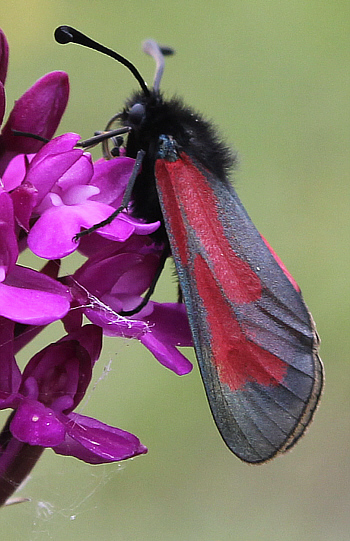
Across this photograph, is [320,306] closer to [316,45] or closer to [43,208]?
[316,45]

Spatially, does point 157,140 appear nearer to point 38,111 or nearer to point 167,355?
point 38,111

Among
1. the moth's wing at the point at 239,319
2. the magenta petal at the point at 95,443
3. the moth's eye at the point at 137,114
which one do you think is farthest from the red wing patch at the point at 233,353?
the moth's eye at the point at 137,114

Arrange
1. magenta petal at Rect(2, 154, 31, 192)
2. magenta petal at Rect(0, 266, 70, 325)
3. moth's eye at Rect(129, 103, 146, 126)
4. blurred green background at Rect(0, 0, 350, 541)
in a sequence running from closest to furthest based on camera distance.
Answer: magenta petal at Rect(0, 266, 70, 325)
magenta petal at Rect(2, 154, 31, 192)
moth's eye at Rect(129, 103, 146, 126)
blurred green background at Rect(0, 0, 350, 541)

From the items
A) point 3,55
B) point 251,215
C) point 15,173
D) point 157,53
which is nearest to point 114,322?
point 15,173

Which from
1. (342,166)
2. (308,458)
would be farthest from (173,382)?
(342,166)

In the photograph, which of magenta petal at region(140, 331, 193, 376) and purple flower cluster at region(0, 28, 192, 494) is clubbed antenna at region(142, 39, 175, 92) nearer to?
purple flower cluster at region(0, 28, 192, 494)

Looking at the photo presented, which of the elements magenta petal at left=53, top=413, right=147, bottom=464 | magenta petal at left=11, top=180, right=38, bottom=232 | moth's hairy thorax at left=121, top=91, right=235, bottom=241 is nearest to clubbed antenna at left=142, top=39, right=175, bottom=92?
→ moth's hairy thorax at left=121, top=91, right=235, bottom=241

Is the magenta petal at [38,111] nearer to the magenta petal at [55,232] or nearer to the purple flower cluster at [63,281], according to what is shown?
Result: the purple flower cluster at [63,281]
